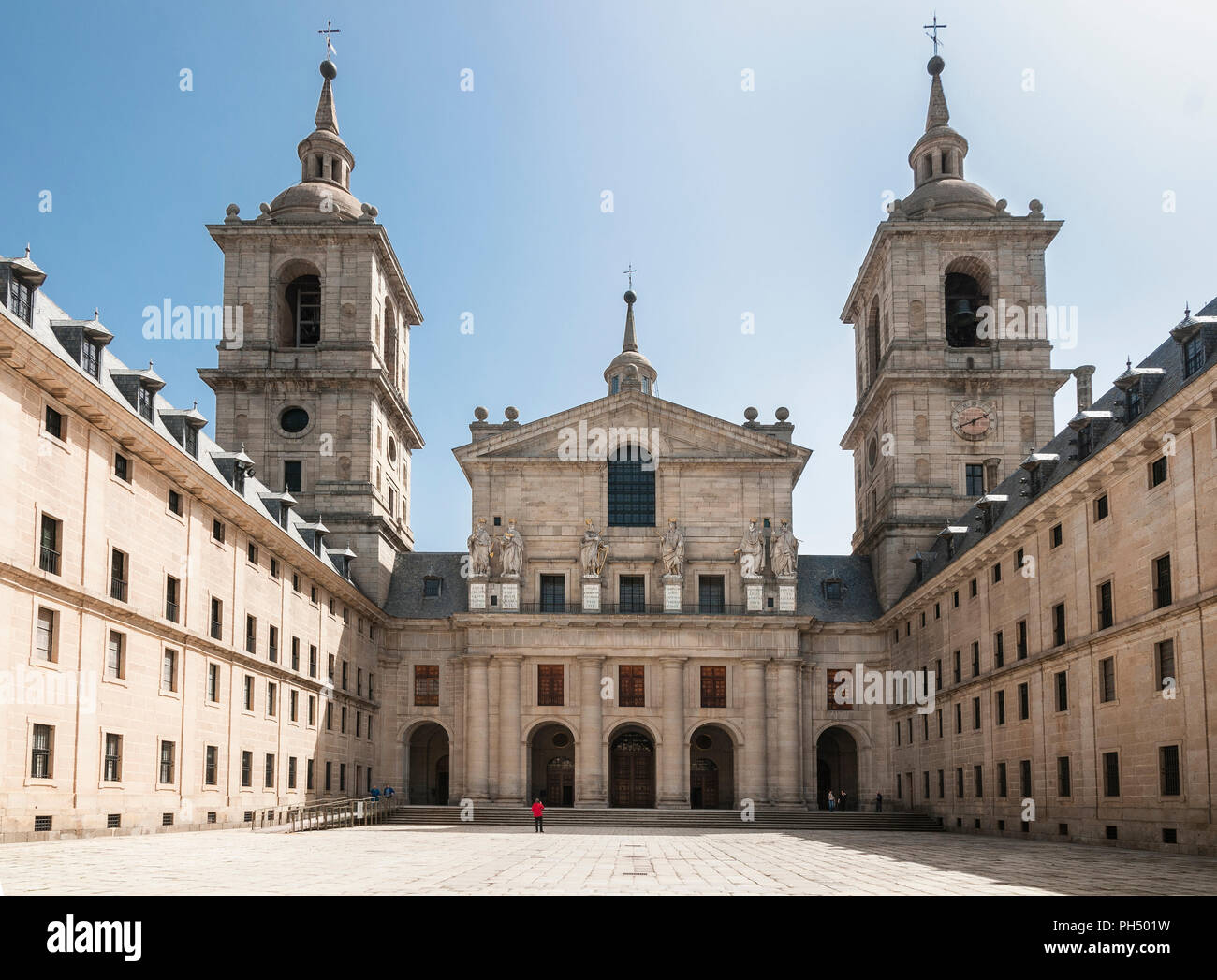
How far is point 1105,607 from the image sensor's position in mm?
35812

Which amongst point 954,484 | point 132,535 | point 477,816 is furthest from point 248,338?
point 954,484

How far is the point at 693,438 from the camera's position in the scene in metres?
63.5

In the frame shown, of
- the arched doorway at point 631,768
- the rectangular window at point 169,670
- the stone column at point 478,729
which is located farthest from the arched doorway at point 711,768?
the rectangular window at point 169,670

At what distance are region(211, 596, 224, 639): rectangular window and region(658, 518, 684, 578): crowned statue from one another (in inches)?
991

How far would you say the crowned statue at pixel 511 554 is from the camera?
61344mm

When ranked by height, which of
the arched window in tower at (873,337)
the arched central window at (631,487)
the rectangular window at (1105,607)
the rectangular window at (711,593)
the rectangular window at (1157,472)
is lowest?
the rectangular window at (1105,607)

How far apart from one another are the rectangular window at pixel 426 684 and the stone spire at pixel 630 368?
26198 mm

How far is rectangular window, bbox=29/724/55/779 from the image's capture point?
28844mm

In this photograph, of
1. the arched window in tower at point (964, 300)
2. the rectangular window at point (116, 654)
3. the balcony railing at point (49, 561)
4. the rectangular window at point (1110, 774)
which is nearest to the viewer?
the balcony railing at point (49, 561)

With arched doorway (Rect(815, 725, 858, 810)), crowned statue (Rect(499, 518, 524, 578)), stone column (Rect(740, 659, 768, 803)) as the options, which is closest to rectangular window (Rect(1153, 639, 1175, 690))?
stone column (Rect(740, 659, 768, 803))

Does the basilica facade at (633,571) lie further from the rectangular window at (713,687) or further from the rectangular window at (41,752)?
the rectangular window at (41,752)

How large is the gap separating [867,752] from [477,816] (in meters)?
20.2

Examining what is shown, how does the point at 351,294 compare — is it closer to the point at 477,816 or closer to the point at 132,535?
the point at 477,816

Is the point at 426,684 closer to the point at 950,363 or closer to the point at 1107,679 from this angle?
the point at 950,363
